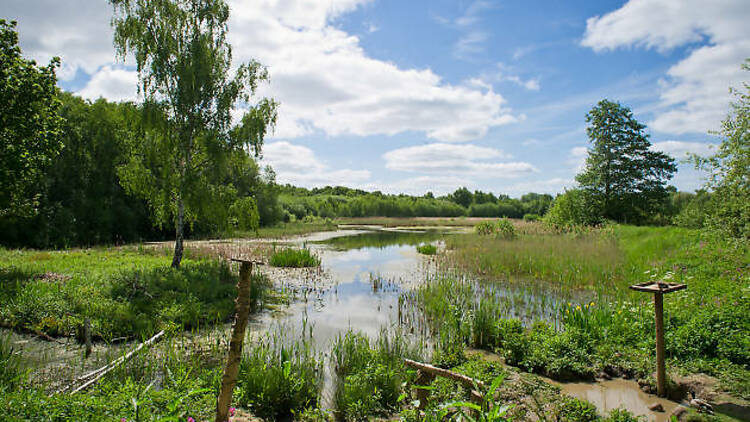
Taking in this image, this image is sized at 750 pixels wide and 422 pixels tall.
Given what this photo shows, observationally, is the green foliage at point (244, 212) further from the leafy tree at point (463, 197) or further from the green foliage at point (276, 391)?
the leafy tree at point (463, 197)

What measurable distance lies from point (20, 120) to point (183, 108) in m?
4.25

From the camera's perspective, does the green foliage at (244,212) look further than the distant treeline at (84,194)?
No

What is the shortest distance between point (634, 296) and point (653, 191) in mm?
27592

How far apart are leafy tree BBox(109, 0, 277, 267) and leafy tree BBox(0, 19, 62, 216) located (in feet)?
7.49

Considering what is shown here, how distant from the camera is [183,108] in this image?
42.0ft

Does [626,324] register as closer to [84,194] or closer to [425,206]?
[84,194]

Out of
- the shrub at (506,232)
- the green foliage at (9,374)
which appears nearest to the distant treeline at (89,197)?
the green foliage at (9,374)

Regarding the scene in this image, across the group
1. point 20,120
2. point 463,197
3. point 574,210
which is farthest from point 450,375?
point 463,197

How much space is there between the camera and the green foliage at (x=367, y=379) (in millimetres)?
4895

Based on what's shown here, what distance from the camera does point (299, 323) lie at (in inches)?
355

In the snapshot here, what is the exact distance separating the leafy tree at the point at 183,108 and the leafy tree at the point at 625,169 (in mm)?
30015

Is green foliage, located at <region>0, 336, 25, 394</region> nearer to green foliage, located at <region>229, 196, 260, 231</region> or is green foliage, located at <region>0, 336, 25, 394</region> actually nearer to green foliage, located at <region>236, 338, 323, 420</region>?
green foliage, located at <region>236, 338, 323, 420</region>

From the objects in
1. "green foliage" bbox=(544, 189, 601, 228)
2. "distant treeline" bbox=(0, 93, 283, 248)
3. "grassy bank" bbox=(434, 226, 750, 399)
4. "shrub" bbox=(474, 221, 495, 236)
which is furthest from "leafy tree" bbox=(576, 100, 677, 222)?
"distant treeline" bbox=(0, 93, 283, 248)

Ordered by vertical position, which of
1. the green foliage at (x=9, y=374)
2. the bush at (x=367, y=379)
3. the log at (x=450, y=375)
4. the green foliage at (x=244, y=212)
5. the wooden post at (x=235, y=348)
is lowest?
the bush at (x=367, y=379)
